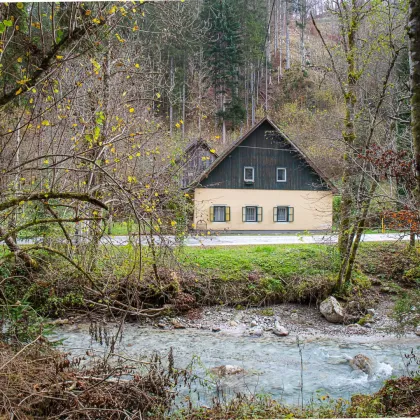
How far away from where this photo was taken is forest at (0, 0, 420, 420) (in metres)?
2.14

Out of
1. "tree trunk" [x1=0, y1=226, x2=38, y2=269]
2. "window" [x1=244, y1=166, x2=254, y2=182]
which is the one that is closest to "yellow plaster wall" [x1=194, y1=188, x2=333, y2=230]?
"window" [x1=244, y1=166, x2=254, y2=182]

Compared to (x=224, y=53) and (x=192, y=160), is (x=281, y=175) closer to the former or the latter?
(x=192, y=160)

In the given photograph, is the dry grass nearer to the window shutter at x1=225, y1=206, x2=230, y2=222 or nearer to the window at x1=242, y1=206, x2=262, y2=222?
the window shutter at x1=225, y1=206, x2=230, y2=222

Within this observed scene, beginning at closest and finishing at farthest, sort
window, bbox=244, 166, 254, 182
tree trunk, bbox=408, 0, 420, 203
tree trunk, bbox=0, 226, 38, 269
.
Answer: tree trunk, bbox=408, 0, 420, 203
tree trunk, bbox=0, 226, 38, 269
window, bbox=244, 166, 254, 182

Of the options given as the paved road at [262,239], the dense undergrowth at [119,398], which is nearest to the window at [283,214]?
the paved road at [262,239]

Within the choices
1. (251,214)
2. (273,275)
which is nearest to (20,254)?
(273,275)

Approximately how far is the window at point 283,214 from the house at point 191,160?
199 centimetres

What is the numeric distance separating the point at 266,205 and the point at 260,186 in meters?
0.50

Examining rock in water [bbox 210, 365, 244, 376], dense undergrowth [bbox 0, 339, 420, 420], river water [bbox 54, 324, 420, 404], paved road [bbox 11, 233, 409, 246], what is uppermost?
paved road [bbox 11, 233, 409, 246]

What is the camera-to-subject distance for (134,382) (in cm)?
255

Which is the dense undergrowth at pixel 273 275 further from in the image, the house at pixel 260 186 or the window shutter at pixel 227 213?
the window shutter at pixel 227 213

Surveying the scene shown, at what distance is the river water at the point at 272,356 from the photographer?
3.33m

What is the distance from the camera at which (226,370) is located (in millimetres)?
3625

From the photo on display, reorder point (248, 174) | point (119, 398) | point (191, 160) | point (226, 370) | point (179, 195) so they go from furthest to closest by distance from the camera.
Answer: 1. point (248, 174)
2. point (191, 160)
3. point (179, 195)
4. point (226, 370)
5. point (119, 398)
